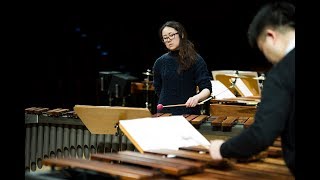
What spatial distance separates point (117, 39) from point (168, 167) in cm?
779

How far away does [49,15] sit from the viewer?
27.8 ft

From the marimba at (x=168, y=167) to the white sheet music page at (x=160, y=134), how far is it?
0.14 meters

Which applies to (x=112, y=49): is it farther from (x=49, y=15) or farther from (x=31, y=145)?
(x=31, y=145)

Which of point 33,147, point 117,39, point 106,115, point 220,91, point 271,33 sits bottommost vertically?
point 33,147

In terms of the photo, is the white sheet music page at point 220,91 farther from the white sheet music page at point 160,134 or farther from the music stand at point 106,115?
Result: the white sheet music page at point 160,134

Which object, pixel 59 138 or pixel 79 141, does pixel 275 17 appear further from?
pixel 59 138

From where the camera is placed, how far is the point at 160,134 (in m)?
2.35

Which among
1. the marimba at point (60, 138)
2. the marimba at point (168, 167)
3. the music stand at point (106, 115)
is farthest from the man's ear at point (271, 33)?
the marimba at point (60, 138)

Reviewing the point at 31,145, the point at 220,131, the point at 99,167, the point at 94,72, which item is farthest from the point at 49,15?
the point at 99,167

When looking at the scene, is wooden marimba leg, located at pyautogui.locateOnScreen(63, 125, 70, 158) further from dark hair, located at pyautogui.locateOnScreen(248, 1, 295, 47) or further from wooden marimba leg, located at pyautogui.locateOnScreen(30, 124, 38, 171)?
dark hair, located at pyautogui.locateOnScreen(248, 1, 295, 47)

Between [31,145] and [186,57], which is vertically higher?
[186,57]

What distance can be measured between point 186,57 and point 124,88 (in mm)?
3448

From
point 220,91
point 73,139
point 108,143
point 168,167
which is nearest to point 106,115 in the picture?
point 108,143

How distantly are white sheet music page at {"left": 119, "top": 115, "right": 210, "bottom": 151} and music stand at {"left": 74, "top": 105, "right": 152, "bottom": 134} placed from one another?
257 mm
